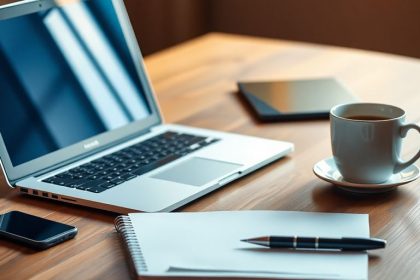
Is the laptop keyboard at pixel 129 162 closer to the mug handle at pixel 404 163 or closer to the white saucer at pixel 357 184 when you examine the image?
the white saucer at pixel 357 184

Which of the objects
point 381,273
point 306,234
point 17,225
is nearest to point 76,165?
point 17,225

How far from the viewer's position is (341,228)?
1004 millimetres

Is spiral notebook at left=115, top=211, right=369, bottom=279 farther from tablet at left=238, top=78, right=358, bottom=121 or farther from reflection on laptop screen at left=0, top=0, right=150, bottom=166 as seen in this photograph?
tablet at left=238, top=78, right=358, bottom=121

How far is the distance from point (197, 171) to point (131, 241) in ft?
0.84

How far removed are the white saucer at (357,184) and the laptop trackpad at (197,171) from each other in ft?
0.42

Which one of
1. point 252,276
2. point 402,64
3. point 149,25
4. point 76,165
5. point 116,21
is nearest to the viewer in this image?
point 252,276

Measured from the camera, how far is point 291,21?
10.8ft

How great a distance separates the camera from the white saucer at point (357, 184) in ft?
3.69

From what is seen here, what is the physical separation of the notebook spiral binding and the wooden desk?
2 cm

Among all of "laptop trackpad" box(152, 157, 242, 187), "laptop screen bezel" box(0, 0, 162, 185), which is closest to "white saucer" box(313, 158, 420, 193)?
"laptop trackpad" box(152, 157, 242, 187)

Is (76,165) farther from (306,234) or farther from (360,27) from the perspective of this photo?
(360,27)

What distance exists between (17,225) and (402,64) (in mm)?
1096

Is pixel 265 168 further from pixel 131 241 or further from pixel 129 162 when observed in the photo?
pixel 131 241

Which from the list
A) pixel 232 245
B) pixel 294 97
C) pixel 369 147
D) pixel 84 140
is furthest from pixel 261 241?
pixel 294 97
